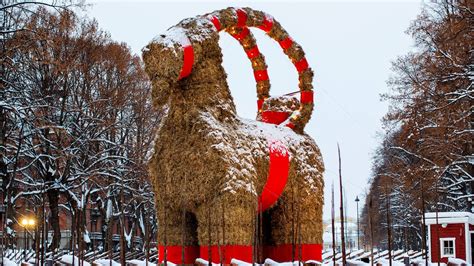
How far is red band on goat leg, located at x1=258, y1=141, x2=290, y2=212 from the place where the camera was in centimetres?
1034

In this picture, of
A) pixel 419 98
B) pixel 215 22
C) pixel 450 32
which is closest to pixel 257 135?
pixel 215 22

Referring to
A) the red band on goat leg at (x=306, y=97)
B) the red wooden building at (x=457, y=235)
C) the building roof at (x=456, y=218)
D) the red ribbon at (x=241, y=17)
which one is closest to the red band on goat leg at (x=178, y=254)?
the red band on goat leg at (x=306, y=97)

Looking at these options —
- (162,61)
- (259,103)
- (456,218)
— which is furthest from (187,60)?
(456,218)

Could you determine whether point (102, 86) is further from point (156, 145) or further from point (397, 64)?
point (156, 145)

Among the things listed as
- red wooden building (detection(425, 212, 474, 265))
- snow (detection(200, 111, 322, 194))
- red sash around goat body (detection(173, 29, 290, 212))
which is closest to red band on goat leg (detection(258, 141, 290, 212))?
red sash around goat body (detection(173, 29, 290, 212))

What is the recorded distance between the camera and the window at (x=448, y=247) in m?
18.1

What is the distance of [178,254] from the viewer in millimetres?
9867

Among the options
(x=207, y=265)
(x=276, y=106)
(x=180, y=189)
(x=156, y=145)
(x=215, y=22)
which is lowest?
(x=207, y=265)

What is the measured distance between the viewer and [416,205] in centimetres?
2378

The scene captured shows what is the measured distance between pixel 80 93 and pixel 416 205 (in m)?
12.8

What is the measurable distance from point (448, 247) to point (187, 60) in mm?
11939

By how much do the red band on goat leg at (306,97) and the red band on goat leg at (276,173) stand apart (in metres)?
1.52

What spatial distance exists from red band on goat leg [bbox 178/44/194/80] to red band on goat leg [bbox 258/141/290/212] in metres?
1.84

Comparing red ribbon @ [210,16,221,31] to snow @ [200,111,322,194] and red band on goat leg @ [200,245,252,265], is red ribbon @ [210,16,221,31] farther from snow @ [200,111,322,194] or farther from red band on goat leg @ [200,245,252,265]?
red band on goat leg @ [200,245,252,265]
